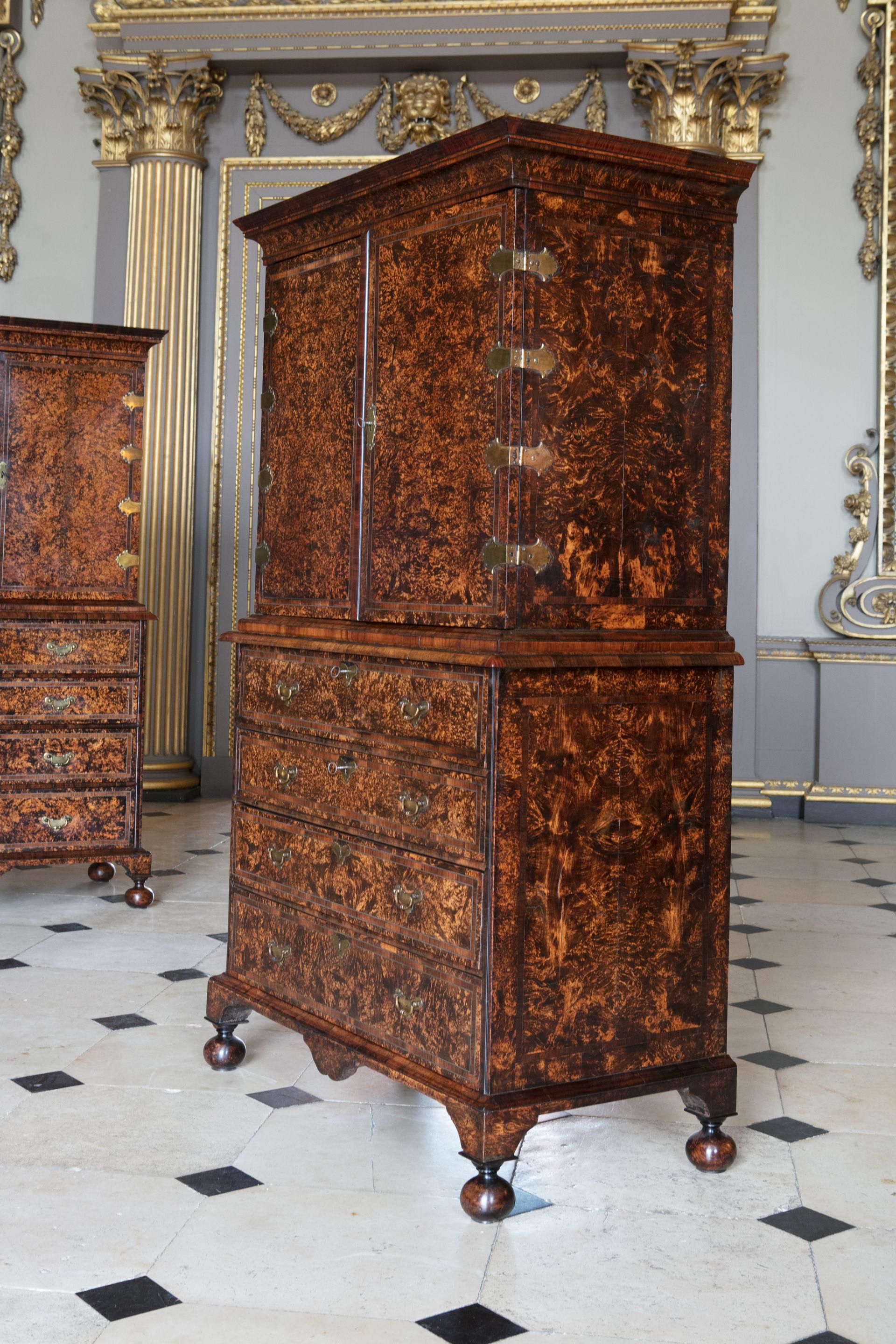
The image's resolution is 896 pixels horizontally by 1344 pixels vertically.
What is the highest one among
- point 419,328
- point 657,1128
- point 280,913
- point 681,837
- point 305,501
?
point 419,328

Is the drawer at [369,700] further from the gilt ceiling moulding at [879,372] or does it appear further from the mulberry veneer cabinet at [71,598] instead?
the gilt ceiling moulding at [879,372]

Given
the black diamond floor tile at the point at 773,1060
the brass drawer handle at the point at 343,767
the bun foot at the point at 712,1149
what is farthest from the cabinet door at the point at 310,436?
the black diamond floor tile at the point at 773,1060

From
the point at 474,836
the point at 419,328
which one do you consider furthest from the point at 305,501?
the point at 474,836

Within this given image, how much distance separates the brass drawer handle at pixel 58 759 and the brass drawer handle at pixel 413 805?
2.53 metres

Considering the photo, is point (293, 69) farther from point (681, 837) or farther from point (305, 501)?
point (681, 837)

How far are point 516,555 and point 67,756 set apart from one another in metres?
2.88

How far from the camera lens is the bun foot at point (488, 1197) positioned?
240cm

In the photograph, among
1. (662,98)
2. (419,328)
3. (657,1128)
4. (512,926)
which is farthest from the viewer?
(662,98)

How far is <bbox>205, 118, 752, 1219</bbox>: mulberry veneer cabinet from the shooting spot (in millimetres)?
2432

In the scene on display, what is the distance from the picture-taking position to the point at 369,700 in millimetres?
2760

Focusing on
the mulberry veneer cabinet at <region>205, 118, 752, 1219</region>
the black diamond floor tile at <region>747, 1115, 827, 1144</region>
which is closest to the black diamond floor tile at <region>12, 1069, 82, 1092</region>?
the mulberry veneer cabinet at <region>205, 118, 752, 1219</region>

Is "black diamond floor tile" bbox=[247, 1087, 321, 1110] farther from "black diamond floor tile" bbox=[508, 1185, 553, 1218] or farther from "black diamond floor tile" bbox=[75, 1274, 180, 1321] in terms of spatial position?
"black diamond floor tile" bbox=[75, 1274, 180, 1321]

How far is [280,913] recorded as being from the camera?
3055 mm

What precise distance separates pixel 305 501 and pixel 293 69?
5318mm
